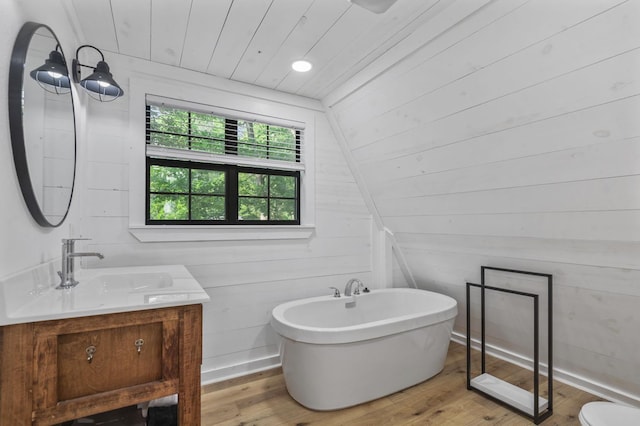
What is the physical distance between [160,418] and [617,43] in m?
2.36

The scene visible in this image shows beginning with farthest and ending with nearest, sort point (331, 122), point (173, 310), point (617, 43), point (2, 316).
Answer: point (331, 122), point (617, 43), point (173, 310), point (2, 316)

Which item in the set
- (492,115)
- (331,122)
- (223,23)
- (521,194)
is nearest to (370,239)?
(331,122)

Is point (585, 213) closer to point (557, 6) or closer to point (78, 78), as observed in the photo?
point (557, 6)

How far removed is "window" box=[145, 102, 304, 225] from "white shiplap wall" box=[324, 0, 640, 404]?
0.67 m

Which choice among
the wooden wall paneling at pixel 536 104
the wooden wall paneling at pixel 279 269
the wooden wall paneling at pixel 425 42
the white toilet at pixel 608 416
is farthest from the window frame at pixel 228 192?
the white toilet at pixel 608 416

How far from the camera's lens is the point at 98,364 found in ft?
3.53

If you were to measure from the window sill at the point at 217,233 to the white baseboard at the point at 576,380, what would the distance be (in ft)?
6.26

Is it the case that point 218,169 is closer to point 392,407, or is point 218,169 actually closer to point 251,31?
point 251,31

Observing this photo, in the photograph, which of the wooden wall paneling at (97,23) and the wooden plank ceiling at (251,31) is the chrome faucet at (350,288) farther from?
the wooden wall paneling at (97,23)

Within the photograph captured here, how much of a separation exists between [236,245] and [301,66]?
143cm

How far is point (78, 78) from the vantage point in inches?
71.7

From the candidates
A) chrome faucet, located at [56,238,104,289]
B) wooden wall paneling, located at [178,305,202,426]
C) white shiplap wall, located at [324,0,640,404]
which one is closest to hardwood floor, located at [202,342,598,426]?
white shiplap wall, located at [324,0,640,404]

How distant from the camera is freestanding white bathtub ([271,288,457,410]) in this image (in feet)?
6.52

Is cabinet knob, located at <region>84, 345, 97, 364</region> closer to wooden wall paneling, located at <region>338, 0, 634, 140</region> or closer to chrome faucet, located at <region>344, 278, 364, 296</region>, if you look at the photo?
chrome faucet, located at <region>344, 278, 364, 296</region>
